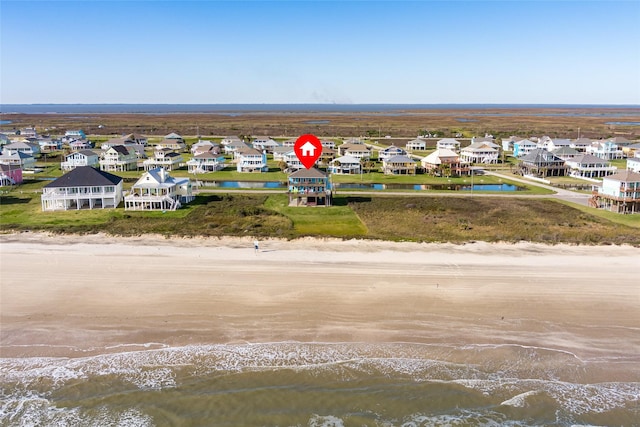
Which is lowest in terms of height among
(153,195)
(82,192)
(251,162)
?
(153,195)

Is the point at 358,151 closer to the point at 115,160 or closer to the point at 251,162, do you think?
the point at 251,162

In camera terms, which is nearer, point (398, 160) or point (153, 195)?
point (153, 195)

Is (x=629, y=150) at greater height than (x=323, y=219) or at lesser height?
greater

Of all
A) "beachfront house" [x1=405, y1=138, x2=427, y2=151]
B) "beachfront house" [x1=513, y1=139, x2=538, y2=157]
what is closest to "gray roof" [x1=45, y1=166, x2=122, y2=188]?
"beachfront house" [x1=405, y1=138, x2=427, y2=151]

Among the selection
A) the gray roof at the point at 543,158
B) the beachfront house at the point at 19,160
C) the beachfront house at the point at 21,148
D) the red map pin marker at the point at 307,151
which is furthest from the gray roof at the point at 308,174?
the beachfront house at the point at 21,148

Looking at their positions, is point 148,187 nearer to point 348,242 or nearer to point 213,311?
point 348,242

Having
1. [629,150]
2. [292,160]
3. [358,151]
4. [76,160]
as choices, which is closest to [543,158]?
[358,151]
